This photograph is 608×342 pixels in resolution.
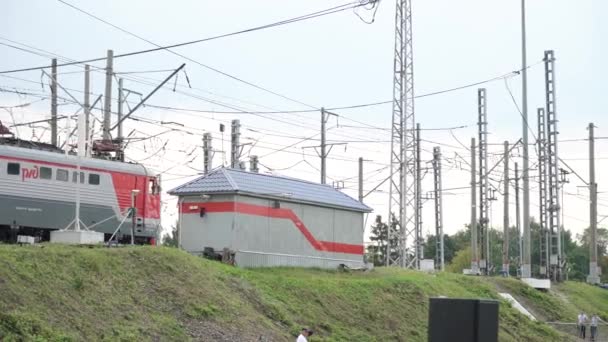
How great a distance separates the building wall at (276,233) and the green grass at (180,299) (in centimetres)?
93

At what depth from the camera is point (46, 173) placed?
3319cm

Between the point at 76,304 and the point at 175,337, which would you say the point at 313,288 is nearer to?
the point at 175,337

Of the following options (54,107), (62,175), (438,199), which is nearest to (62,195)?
(62,175)

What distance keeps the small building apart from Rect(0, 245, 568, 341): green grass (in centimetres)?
109

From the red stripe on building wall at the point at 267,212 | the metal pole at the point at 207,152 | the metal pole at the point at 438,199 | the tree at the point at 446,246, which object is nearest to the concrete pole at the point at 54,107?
the red stripe on building wall at the point at 267,212

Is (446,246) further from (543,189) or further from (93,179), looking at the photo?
(93,179)

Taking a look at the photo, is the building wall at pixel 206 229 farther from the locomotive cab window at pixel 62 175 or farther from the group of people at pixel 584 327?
the group of people at pixel 584 327

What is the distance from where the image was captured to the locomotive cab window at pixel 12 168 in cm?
3175

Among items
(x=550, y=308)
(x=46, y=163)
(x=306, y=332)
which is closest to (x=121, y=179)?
(x=46, y=163)

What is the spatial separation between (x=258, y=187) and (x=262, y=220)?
1.32 metres

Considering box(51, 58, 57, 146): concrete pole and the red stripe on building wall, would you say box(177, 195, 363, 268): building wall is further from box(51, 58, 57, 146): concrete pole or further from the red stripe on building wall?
box(51, 58, 57, 146): concrete pole

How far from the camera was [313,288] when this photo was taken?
101 feet

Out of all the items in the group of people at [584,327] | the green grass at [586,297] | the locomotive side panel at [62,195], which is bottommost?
the group of people at [584,327]

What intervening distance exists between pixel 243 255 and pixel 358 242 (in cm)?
822
